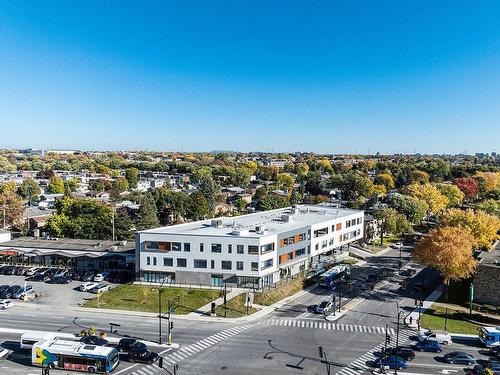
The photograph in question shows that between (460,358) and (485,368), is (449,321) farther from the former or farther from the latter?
(485,368)

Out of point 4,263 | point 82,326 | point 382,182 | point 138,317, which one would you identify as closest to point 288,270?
point 138,317

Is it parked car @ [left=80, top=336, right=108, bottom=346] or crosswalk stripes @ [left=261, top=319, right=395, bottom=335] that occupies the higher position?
parked car @ [left=80, top=336, right=108, bottom=346]

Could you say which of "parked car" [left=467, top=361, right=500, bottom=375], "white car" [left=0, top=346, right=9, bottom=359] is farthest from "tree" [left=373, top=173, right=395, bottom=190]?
"white car" [left=0, top=346, right=9, bottom=359]

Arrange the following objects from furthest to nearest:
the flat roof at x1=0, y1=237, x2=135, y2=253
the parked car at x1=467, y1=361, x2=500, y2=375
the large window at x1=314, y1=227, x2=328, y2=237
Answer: the large window at x1=314, y1=227, x2=328, y2=237 < the flat roof at x1=0, y1=237, x2=135, y2=253 < the parked car at x1=467, y1=361, x2=500, y2=375

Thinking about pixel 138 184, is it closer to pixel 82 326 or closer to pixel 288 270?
pixel 288 270

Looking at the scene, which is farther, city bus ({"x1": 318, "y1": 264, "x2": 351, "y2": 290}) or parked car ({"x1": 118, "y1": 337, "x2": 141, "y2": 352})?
city bus ({"x1": 318, "y1": 264, "x2": 351, "y2": 290})

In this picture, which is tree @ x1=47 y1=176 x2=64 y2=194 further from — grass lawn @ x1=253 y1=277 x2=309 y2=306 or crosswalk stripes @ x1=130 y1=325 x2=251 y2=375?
crosswalk stripes @ x1=130 y1=325 x2=251 y2=375

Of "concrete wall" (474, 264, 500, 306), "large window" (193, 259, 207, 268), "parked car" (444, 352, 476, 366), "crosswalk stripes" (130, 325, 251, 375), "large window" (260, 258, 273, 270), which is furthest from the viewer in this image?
"large window" (193, 259, 207, 268)
